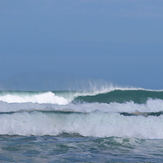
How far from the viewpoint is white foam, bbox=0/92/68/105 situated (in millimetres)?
23250

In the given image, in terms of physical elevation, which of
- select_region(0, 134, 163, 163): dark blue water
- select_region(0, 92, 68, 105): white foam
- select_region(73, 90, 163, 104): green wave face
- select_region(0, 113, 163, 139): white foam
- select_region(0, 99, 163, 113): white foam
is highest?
select_region(0, 92, 68, 105): white foam

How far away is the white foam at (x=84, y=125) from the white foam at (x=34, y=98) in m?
11.8

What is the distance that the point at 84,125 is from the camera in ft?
35.2

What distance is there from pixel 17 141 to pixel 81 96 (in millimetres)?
13645

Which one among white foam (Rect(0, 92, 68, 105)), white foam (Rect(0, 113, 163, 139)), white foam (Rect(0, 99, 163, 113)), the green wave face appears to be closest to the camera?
white foam (Rect(0, 113, 163, 139))

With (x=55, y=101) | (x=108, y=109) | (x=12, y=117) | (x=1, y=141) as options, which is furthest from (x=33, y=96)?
(x=1, y=141)

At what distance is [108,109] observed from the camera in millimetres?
15508

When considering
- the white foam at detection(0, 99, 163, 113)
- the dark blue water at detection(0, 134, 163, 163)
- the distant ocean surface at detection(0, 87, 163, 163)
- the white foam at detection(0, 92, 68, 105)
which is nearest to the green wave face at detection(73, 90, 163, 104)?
the white foam at detection(0, 92, 68, 105)

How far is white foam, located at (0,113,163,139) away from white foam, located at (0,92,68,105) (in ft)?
38.7

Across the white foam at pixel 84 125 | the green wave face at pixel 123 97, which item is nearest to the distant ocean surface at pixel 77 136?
the white foam at pixel 84 125

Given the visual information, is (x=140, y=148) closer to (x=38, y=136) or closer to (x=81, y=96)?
(x=38, y=136)

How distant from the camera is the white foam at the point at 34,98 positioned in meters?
23.2

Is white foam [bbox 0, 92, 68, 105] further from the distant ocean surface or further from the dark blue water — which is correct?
the dark blue water

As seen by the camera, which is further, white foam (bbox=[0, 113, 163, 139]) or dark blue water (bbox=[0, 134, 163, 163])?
white foam (bbox=[0, 113, 163, 139])
